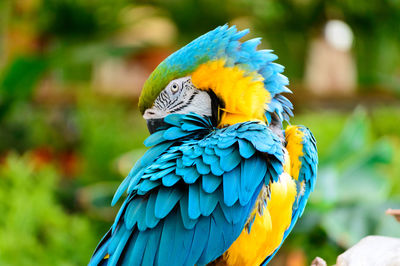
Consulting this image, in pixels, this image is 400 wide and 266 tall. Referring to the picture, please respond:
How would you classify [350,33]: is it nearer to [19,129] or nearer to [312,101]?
[312,101]

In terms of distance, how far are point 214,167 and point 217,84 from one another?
0.17m

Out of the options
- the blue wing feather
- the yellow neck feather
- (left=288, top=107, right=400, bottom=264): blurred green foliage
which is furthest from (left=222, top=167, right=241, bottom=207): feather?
(left=288, top=107, right=400, bottom=264): blurred green foliage

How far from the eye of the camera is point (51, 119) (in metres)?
4.07

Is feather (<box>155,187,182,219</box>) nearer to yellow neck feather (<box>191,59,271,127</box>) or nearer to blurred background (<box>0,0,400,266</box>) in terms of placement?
yellow neck feather (<box>191,59,271,127</box>)

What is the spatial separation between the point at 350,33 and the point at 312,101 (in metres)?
0.64

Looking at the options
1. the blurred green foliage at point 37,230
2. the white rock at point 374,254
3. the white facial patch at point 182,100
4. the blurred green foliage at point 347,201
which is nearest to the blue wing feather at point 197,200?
the white facial patch at point 182,100

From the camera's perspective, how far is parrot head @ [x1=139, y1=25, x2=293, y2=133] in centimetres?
85

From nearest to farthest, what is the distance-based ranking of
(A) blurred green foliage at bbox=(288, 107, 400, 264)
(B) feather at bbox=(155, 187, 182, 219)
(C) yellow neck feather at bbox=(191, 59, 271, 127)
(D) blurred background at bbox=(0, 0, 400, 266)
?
1. (B) feather at bbox=(155, 187, 182, 219)
2. (C) yellow neck feather at bbox=(191, 59, 271, 127)
3. (A) blurred green foliage at bbox=(288, 107, 400, 264)
4. (D) blurred background at bbox=(0, 0, 400, 266)

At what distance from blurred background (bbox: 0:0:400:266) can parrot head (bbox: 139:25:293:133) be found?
95 centimetres

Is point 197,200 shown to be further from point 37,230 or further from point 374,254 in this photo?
A: point 37,230

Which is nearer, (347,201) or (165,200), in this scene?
(165,200)

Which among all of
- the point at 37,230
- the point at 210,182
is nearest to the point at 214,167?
the point at 210,182

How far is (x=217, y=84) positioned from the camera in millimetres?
855

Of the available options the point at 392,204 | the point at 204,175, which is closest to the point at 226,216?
the point at 204,175
